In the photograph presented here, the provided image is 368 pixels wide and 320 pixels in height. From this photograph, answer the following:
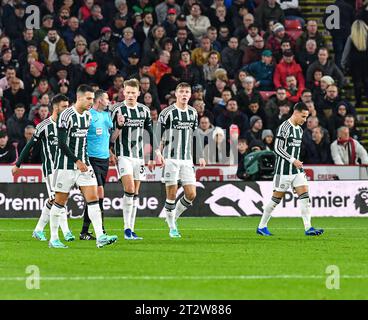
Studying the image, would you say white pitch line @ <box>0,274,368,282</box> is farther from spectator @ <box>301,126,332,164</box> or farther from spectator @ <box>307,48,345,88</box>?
spectator @ <box>307,48,345,88</box>

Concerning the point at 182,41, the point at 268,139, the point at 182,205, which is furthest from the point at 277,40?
the point at 182,205

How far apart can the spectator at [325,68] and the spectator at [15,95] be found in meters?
6.80

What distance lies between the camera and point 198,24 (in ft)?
88.5

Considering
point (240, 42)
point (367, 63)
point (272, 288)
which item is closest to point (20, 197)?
point (240, 42)

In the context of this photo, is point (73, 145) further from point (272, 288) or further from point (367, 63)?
A: point (367, 63)

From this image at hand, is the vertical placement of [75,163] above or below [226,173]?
above

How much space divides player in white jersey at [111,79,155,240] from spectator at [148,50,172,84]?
942 cm

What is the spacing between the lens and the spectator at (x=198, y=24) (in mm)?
26922

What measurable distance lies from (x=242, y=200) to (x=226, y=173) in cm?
94

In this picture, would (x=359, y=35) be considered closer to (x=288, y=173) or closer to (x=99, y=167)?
(x=288, y=173)

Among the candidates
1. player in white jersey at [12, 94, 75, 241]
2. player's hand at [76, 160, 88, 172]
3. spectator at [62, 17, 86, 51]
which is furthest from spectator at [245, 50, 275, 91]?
player's hand at [76, 160, 88, 172]

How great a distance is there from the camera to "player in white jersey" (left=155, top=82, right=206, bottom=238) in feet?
54.8

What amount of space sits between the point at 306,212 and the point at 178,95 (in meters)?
2.72

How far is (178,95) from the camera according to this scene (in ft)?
54.6
